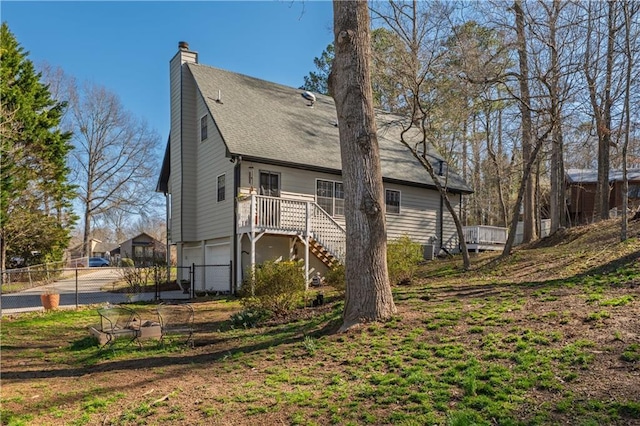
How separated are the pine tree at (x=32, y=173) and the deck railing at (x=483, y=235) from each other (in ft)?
65.2

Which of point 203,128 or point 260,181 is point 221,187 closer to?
point 260,181

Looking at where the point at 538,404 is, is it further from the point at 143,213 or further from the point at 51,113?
the point at 143,213

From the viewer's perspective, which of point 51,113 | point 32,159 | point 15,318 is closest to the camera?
point 15,318

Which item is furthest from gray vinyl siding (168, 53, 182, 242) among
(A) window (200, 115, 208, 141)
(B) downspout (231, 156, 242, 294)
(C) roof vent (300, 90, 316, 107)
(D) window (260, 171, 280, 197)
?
(C) roof vent (300, 90, 316, 107)

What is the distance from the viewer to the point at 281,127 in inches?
670

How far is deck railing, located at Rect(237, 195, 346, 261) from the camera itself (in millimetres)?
13734

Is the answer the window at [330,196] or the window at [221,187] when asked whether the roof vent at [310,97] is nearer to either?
the window at [330,196]

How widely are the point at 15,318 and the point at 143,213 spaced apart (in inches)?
1135

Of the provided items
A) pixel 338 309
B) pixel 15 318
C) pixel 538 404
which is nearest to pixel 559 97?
pixel 338 309

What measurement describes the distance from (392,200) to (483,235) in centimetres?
554

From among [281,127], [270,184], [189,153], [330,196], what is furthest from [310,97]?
[270,184]

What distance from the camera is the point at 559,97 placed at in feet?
39.1

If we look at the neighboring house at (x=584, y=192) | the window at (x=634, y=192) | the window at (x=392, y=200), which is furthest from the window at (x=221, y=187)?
the neighboring house at (x=584, y=192)

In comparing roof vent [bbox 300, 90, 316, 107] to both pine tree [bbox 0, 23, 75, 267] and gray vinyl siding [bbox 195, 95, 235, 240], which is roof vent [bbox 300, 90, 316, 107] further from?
pine tree [bbox 0, 23, 75, 267]
